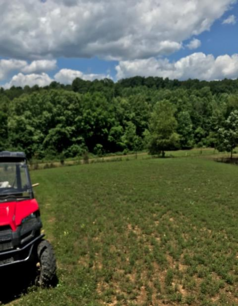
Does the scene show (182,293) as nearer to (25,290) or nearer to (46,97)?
(25,290)

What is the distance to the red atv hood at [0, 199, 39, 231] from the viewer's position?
4.74 metres

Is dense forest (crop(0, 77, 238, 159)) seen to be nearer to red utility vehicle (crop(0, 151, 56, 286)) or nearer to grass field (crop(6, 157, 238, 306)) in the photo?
grass field (crop(6, 157, 238, 306))

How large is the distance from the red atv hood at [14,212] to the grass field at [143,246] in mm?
1509

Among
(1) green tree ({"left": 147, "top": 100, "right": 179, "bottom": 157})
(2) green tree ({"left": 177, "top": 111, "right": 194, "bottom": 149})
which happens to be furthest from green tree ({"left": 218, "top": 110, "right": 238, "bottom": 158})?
(2) green tree ({"left": 177, "top": 111, "right": 194, "bottom": 149})

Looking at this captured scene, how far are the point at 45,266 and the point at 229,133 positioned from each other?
3326 cm

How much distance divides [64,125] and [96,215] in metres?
42.9

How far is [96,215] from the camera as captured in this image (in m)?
10.6

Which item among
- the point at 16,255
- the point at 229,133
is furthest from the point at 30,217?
the point at 229,133

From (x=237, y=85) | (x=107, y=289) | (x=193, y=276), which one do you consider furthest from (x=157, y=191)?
(x=237, y=85)

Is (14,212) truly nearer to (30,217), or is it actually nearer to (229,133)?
(30,217)

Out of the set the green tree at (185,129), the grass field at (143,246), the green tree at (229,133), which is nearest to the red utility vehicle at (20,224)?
the grass field at (143,246)

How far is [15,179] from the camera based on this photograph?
597 centimetres

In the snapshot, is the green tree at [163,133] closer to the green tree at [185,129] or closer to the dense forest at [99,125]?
the dense forest at [99,125]

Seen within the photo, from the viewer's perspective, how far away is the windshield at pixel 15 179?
18.7ft
